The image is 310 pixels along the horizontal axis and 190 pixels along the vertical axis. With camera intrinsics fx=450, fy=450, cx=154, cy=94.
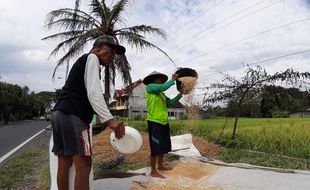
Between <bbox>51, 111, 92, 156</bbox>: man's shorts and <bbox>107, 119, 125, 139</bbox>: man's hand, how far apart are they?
0.94ft

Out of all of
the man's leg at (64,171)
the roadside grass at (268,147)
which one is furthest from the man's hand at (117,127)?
the roadside grass at (268,147)

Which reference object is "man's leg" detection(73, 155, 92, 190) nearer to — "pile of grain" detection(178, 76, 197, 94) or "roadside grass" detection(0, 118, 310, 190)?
"roadside grass" detection(0, 118, 310, 190)

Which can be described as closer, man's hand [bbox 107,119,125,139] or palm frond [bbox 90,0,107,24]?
man's hand [bbox 107,119,125,139]

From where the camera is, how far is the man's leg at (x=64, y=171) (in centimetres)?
432

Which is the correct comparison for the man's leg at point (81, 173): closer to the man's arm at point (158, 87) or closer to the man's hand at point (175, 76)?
the man's arm at point (158, 87)

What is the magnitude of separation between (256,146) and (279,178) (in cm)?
339

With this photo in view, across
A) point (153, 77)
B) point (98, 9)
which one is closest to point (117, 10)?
point (98, 9)

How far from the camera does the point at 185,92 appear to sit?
280 inches

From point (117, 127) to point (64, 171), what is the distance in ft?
2.47

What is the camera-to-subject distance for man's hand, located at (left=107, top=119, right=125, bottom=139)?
4.01 metres

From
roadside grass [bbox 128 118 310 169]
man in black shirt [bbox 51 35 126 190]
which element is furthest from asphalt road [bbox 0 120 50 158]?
man in black shirt [bbox 51 35 126 190]

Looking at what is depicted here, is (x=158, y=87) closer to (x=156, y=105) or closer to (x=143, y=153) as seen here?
(x=156, y=105)

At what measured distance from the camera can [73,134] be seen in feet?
13.5

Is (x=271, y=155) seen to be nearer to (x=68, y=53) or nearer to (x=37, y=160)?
(x=37, y=160)
